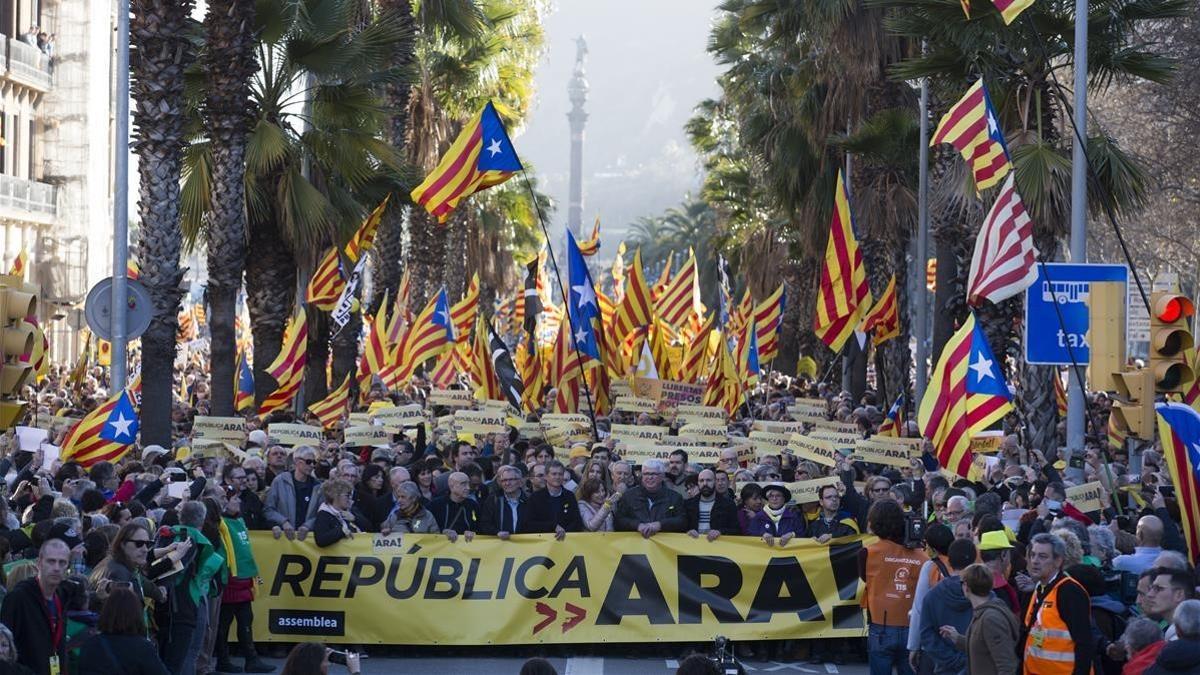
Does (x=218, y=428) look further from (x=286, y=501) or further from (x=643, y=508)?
(x=643, y=508)

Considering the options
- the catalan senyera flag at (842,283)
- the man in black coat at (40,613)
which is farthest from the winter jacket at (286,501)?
the catalan senyera flag at (842,283)

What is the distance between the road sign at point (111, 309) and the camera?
17031 mm

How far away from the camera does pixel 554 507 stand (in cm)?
1336

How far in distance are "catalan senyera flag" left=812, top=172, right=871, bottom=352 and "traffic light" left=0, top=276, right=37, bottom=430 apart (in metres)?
10.6

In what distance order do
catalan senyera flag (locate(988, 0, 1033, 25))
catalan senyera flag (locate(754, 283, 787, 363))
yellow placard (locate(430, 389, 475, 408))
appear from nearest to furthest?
catalan senyera flag (locate(988, 0, 1033, 25))
yellow placard (locate(430, 389, 475, 408))
catalan senyera flag (locate(754, 283, 787, 363))

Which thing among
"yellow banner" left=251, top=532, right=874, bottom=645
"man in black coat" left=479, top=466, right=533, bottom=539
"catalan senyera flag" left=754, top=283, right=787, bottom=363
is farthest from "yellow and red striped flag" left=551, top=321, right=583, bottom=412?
"yellow banner" left=251, top=532, right=874, bottom=645

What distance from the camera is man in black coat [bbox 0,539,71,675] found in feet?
27.2

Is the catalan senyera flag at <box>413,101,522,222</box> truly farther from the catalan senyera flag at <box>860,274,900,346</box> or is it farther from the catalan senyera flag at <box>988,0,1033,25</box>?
the catalan senyera flag at <box>860,274,900,346</box>

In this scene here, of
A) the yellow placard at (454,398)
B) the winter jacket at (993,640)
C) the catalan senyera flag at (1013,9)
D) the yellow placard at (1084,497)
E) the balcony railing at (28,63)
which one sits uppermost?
the balcony railing at (28,63)

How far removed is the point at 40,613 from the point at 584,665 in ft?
17.0

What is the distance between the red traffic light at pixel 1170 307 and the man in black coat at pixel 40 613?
7.76 meters

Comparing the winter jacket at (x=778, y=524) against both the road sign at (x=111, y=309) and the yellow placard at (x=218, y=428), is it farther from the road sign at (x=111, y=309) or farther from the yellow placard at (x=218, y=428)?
the road sign at (x=111, y=309)

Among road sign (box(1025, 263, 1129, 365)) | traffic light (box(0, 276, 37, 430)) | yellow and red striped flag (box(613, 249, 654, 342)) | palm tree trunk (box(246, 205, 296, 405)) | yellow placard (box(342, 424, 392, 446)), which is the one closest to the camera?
traffic light (box(0, 276, 37, 430))

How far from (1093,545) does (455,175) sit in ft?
32.0
